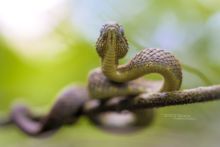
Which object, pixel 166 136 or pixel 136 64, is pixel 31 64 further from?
pixel 136 64

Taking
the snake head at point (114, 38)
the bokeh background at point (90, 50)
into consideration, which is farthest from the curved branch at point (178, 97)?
the snake head at point (114, 38)

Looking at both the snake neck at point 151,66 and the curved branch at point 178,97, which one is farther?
the snake neck at point 151,66

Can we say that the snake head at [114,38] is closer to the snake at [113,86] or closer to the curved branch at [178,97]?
the snake at [113,86]

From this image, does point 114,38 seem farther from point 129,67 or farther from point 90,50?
point 90,50

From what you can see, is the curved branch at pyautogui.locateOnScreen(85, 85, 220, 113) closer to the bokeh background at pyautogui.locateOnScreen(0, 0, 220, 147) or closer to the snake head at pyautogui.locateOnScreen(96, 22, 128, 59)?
the bokeh background at pyautogui.locateOnScreen(0, 0, 220, 147)

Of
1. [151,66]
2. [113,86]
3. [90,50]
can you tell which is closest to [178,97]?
[151,66]

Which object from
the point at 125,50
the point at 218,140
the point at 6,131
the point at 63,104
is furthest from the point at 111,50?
the point at 6,131

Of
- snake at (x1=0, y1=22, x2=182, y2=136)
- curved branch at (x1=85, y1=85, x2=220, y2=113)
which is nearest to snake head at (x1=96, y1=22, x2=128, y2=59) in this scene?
snake at (x1=0, y1=22, x2=182, y2=136)
